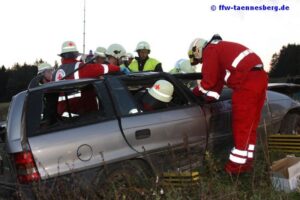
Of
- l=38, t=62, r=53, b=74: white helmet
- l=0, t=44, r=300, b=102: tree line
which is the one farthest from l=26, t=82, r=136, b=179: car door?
l=0, t=44, r=300, b=102: tree line

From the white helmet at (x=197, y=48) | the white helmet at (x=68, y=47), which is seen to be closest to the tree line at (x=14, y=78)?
the white helmet at (x=68, y=47)

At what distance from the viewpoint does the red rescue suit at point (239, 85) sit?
18.8 feet

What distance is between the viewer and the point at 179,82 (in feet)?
20.5

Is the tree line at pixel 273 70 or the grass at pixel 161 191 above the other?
the grass at pixel 161 191

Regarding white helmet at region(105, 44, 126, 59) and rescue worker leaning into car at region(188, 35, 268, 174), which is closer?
rescue worker leaning into car at region(188, 35, 268, 174)

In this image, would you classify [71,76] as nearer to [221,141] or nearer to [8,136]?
[8,136]

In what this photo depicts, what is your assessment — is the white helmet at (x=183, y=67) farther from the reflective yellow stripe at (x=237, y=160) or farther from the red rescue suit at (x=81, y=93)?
the reflective yellow stripe at (x=237, y=160)

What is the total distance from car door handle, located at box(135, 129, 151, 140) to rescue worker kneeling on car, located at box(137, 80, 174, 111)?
1.16ft

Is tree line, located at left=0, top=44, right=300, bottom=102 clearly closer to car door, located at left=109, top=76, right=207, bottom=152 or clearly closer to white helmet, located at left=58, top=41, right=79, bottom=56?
white helmet, located at left=58, top=41, right=79, bottom=56

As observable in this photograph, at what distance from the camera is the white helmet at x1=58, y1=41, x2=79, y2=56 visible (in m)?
7.66

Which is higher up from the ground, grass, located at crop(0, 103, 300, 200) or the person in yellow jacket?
the person in yellow jacket

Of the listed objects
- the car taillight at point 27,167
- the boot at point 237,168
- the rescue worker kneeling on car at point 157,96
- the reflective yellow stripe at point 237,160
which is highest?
the rescue worker kneeling on car at point 157,96

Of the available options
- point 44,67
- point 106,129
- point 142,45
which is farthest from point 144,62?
point 106,129

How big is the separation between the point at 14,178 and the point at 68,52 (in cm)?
287
